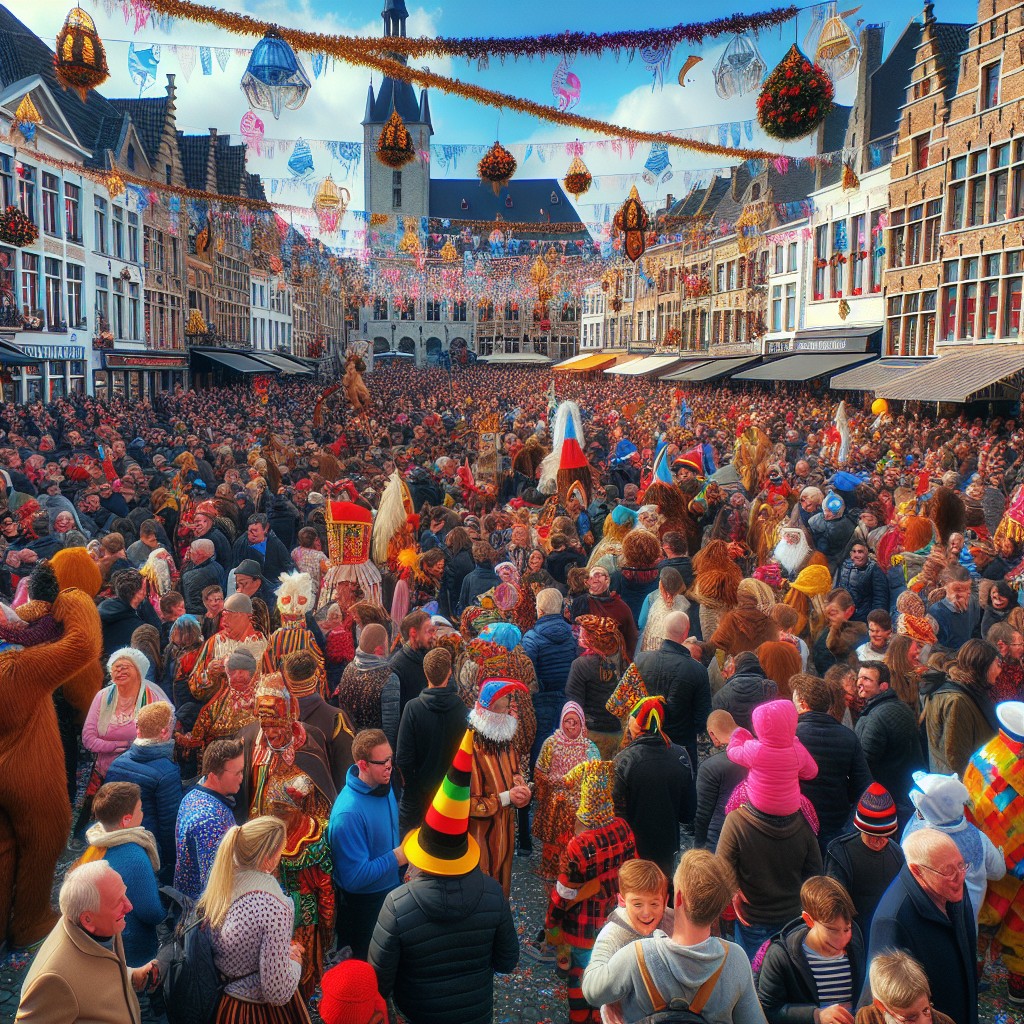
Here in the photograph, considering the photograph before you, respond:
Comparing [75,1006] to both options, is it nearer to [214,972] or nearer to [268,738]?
[214,972]

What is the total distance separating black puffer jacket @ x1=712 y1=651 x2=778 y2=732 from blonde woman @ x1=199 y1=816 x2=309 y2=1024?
8.79 feet

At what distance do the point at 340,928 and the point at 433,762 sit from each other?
1014mm

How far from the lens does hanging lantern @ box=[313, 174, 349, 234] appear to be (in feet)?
68.6

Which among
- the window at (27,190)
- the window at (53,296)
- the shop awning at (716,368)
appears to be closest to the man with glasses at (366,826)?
the window at (27,190)

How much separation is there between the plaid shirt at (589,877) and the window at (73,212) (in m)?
29.7

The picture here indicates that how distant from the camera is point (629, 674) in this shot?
501 centimetres

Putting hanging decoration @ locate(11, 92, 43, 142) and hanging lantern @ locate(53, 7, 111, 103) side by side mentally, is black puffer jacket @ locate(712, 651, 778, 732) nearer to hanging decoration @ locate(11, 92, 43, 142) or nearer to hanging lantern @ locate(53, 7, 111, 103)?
hanging lantern @ locate(53, 7, 111, 103)

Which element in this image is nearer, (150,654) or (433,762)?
(433,762)

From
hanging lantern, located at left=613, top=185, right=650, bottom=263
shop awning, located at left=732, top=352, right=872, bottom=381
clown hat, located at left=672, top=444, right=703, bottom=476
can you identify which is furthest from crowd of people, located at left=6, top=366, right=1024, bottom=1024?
shop awning, located at left=732, top=352, right=872, bottom=381

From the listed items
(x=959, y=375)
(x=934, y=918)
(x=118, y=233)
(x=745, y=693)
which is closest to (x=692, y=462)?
(x=745, y=693)

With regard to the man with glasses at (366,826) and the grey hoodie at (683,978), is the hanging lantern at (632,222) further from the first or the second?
the grey hoodie at (683,978)

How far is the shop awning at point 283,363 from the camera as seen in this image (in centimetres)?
4648

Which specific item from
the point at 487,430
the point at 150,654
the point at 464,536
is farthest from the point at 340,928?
the point at 487,430

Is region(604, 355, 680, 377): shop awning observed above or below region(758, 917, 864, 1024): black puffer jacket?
above
